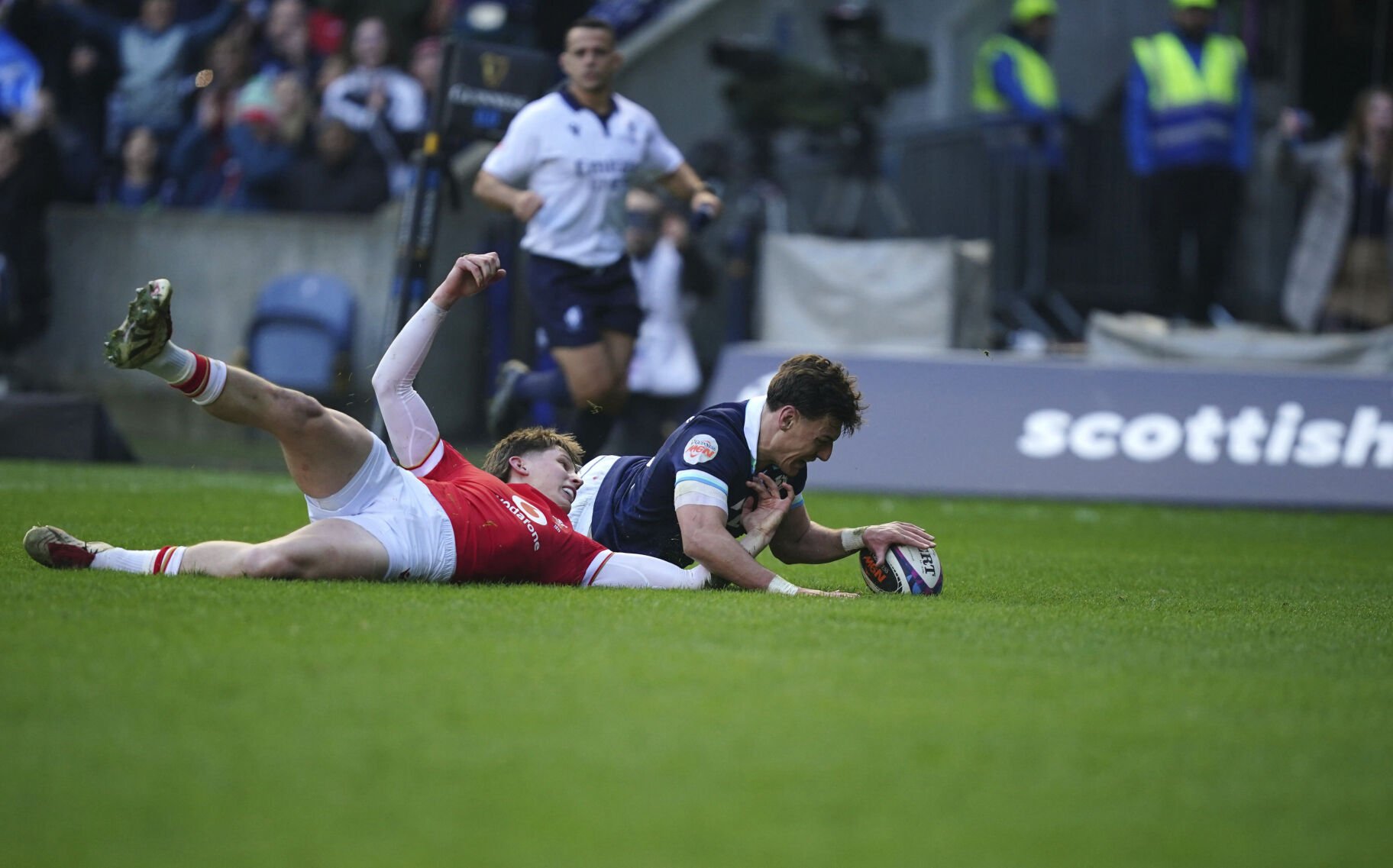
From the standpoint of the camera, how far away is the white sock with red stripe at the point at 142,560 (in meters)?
5.91

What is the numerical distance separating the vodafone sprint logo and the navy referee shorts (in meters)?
3.40

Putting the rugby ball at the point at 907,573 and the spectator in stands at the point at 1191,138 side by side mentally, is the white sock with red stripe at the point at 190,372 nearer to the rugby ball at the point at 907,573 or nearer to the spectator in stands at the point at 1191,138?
the rugby ball at the point at 907,573

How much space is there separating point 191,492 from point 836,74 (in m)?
6.99

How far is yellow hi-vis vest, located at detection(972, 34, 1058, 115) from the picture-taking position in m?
14.5

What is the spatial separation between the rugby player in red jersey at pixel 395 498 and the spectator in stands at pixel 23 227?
10066 millimetres

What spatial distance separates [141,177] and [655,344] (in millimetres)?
5492

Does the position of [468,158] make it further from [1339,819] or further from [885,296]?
[1339,819]

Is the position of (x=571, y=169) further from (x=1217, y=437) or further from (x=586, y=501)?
(x=1217, y=437)

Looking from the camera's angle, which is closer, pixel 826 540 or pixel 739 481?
pixel 739 481

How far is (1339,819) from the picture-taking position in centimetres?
325

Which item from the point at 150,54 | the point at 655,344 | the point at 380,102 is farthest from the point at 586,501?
the point at 150,54

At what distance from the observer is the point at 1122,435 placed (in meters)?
11.7

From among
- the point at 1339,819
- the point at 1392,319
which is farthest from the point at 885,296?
the point at 1339,819

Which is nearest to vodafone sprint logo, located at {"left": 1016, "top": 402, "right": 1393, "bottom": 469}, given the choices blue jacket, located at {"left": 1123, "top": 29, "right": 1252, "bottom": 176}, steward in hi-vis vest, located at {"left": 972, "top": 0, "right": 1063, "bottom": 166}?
blue jacket, located at {"left": 1123, "top": 29, "right": 1252, "bottom": 176}
